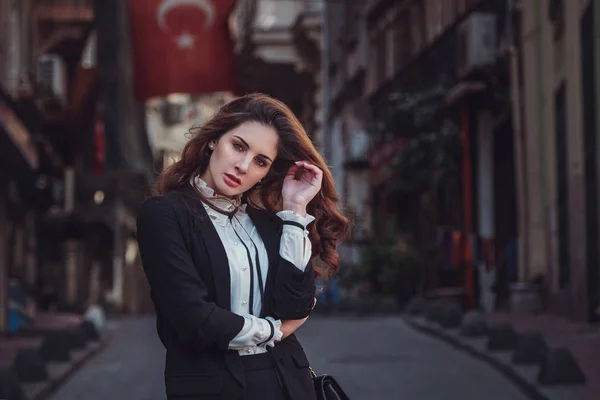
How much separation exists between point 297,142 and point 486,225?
2504 centimetres

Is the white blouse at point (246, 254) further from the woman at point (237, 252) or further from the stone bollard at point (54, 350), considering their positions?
the stone bollard at point (54, 350)

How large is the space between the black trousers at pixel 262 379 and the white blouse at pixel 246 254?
2cm

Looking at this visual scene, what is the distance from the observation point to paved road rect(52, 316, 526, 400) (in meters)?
12.1

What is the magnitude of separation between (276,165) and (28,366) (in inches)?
373

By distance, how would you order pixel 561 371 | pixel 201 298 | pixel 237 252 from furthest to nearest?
pixel 561 371, pixel 237 252, pixel 201 298

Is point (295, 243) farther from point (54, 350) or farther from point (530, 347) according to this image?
point (54, 350)

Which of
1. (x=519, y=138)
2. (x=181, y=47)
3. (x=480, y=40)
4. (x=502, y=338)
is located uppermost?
(x=181, y=47)

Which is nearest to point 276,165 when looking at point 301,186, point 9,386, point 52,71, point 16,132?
point 301,186

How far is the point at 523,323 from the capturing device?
20.6 meters

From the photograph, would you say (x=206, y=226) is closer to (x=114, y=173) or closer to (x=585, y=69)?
(x=585, y=69)

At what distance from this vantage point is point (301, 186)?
3887mm

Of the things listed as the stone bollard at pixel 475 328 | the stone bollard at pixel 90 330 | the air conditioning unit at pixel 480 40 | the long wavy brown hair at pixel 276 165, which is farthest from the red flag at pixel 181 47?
the long wavy brown hair at pixel 276 165

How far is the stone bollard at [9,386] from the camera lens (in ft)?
34.0

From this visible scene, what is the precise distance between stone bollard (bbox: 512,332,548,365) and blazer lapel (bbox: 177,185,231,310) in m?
9.87
